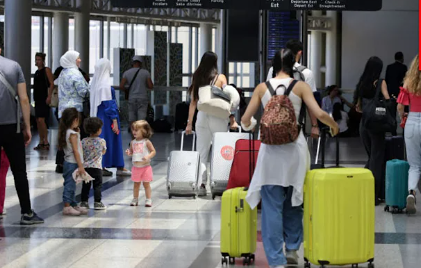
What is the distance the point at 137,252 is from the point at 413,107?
11.5 ft

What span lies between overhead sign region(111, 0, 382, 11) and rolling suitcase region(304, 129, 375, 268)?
8.92m

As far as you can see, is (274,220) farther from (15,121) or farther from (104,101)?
(104,101)

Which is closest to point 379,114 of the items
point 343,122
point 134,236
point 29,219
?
point 134,236

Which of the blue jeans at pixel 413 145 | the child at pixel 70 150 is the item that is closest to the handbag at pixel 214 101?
the child at pixel 70 150

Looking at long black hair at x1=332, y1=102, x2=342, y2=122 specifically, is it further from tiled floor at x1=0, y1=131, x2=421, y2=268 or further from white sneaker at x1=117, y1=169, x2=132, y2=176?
tiled floor at x1=0, y1=131, x2=421, y2=268

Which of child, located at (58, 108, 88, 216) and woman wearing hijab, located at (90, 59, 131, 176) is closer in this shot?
child, located at (58, 108, 88, 216)

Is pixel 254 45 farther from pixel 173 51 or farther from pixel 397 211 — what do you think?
pixel 173 51

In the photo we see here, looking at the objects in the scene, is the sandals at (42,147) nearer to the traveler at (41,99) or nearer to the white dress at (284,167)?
the traveler at (41,99)

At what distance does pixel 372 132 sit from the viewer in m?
10.4

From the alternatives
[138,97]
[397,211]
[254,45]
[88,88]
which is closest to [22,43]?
[138,97]

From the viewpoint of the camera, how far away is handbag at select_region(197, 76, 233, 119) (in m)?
10.9

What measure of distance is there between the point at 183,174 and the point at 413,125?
2766mm

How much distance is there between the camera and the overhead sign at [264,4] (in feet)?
50.8

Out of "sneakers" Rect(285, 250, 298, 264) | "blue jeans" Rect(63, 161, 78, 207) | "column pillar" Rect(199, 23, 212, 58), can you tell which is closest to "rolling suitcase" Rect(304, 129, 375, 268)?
"sneakers" Rect(285, 250, 298, 264)
